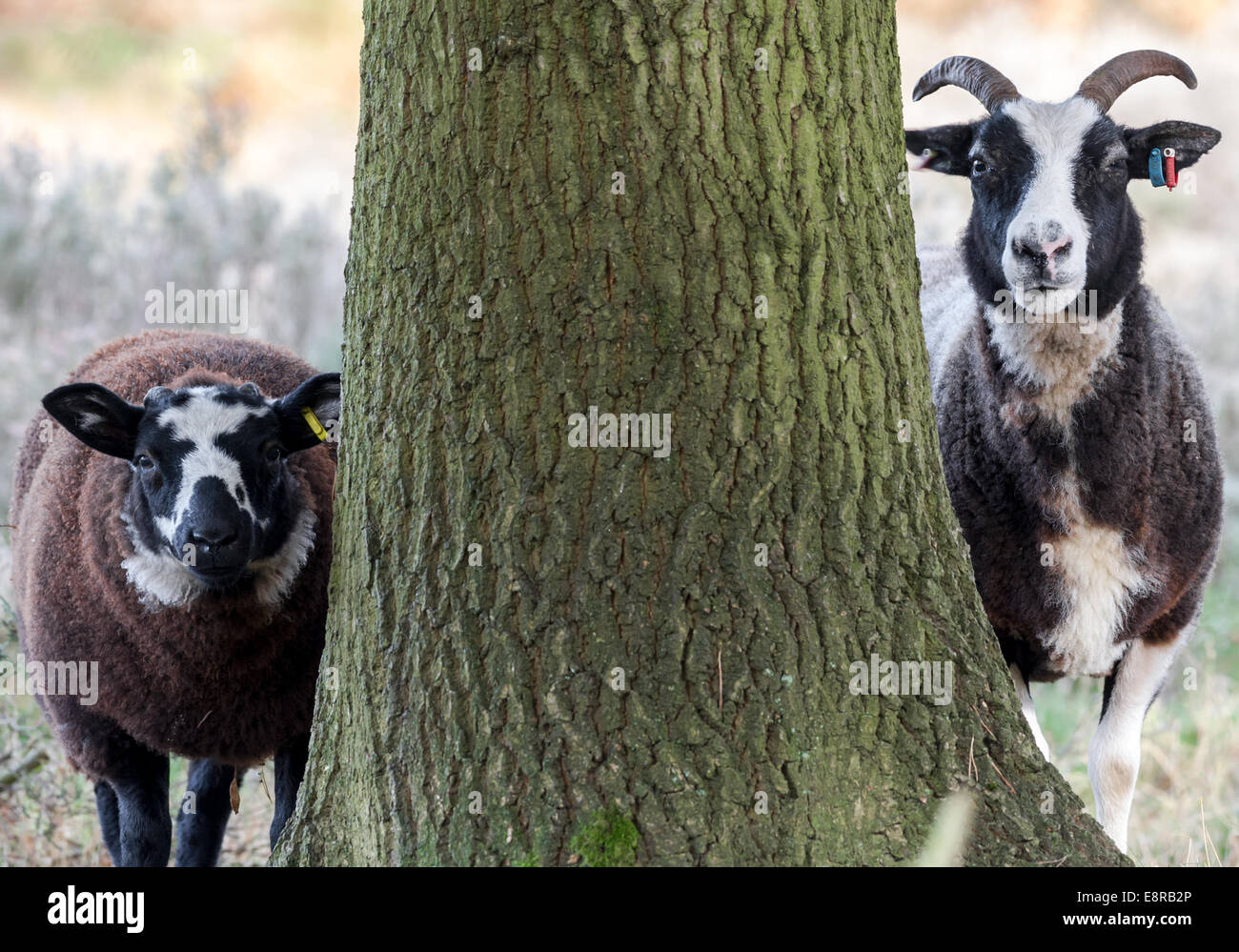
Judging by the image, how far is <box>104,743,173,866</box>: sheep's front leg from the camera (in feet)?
15.4

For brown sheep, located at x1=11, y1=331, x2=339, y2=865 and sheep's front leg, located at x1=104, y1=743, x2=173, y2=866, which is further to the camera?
sheep's front leg, located at x1=104, y1=743, x2=173, y2=866

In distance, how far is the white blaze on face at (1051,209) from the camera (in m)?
4.64

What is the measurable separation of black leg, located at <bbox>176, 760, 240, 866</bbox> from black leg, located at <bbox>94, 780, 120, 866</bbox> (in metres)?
0.40

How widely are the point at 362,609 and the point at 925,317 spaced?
3827 mm

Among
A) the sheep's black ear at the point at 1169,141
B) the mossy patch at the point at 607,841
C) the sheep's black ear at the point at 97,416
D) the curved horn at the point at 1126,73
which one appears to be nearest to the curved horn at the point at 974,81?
the curved horn at the point at 1126,73

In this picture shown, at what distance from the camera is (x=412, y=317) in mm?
3174

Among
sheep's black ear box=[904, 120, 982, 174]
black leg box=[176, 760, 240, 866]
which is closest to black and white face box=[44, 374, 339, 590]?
black leg box=[176, 760, 240, 866]

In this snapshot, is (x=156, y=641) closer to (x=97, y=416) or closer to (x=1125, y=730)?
(x=97, y=416)

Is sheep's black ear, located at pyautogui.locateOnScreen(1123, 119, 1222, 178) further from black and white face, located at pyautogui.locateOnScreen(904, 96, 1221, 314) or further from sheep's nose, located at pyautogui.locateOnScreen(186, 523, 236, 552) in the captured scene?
sheep's nose, located at pyautogui.locateOnScreen(186, 523, 236, 552)

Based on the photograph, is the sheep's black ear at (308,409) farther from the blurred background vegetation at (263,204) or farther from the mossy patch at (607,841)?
the mossy patch at (607,841)

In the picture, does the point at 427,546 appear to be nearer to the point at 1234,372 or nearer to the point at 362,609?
the point at 362,609

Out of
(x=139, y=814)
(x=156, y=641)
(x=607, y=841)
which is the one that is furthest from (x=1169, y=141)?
(x=139, y=814)

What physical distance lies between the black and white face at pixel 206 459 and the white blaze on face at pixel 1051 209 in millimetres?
2544

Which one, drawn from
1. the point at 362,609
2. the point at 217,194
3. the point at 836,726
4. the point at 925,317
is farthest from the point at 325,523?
the point at 217,194
